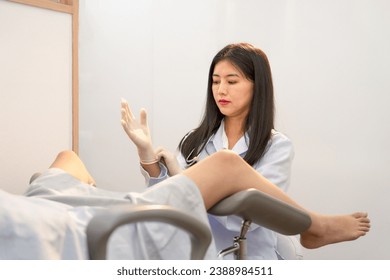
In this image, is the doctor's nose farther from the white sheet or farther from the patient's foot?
the white sheet

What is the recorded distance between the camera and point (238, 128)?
225 centimetres

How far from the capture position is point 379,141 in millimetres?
2795

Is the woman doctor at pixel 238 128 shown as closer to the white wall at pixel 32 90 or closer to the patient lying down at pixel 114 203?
the patient lying down at pixel 114 203

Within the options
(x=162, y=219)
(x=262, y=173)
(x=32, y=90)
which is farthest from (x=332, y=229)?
(x=32, y=90)

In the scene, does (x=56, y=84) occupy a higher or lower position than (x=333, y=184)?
higher

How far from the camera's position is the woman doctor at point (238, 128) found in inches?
80.7

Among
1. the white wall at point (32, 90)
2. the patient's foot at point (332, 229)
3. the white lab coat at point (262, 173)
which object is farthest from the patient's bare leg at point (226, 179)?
the white wall at point (32, 90)

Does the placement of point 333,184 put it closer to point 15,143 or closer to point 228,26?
point 228,26

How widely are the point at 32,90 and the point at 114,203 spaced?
3.68ft

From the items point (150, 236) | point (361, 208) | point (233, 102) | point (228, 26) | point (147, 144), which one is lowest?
point (361, 208)

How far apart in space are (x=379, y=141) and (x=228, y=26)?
994 mm

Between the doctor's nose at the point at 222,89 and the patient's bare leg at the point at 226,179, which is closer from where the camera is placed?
the patient's bare leg at the point at 226,179
